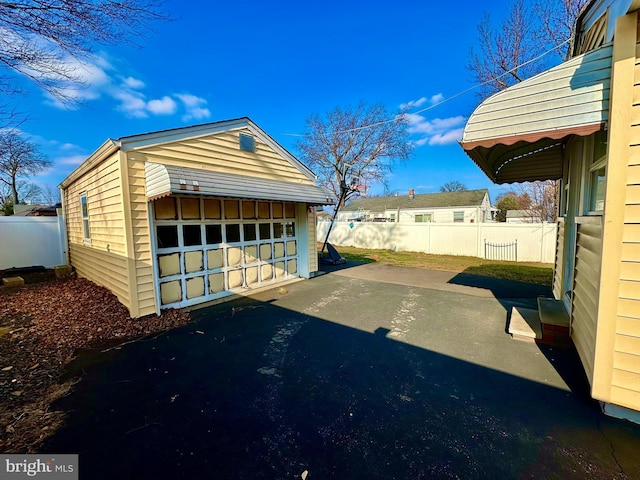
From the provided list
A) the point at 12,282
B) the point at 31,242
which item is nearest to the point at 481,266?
the point at 12,282

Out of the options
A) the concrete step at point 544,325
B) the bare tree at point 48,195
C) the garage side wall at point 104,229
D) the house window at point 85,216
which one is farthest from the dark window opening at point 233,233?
the bare tree at point 48,195

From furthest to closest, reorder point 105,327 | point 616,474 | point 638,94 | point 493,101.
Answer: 1. point 105,327
2. point 493,101
3. point 638,94
4. point 616,474

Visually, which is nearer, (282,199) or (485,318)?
(485,318)

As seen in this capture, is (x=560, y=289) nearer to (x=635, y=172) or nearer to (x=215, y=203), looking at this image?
(x=635, y=172)

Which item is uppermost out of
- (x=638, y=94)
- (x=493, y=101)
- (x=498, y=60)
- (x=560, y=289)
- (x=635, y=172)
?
(x=498, y=60)

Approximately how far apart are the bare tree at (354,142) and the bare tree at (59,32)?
46.6 ft

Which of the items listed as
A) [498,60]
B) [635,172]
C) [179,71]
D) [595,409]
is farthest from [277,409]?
[498,60]

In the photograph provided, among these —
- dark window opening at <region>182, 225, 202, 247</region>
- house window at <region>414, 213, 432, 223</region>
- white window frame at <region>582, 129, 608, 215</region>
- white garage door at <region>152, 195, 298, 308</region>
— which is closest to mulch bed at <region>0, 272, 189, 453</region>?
white garage door at <region>152, 195, 298, 308</region>

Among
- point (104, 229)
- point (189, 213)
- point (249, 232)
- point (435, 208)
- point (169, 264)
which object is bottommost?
point (169, 264)

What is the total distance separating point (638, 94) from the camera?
2158mm

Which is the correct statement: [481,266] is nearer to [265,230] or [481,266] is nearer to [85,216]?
[265,230]

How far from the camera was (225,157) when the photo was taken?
19.6ft

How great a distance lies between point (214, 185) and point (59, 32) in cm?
347

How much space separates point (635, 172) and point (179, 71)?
34.7ft
